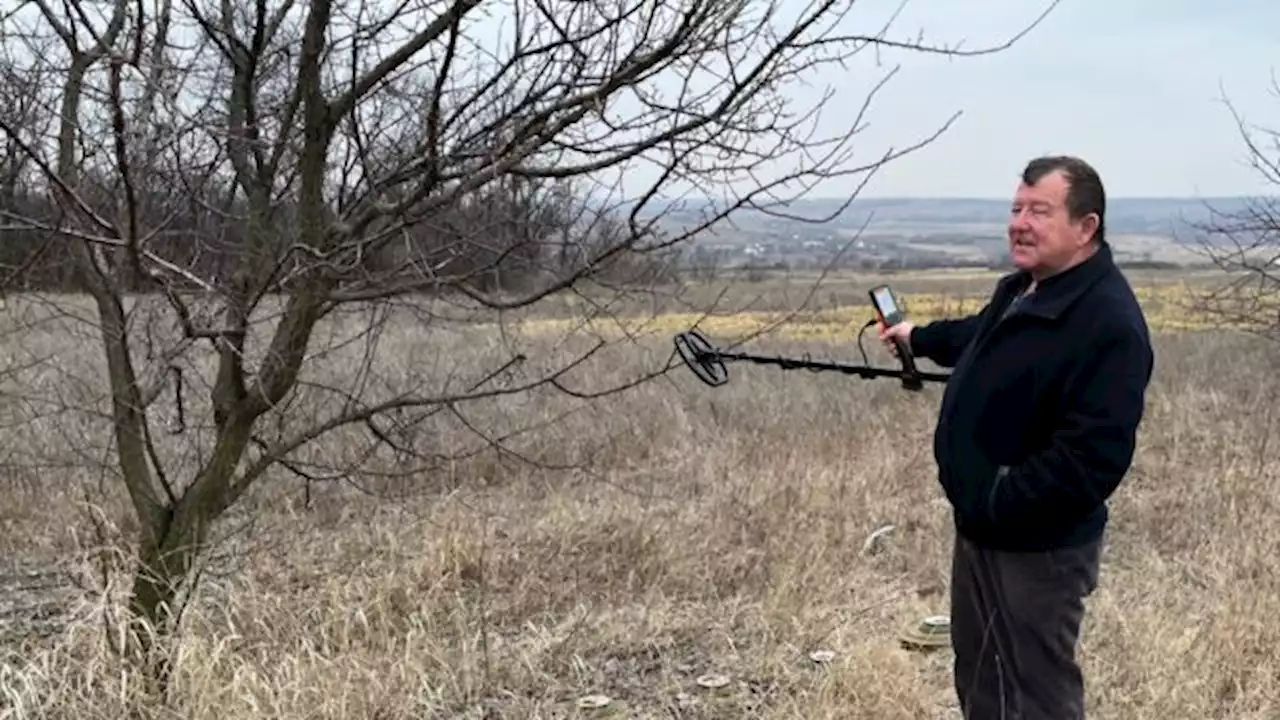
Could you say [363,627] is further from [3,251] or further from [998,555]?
[998,555]

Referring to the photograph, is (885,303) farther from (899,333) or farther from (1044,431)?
(1044,431)

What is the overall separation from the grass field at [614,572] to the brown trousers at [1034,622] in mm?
900

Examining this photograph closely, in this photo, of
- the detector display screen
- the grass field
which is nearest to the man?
the detector display screen

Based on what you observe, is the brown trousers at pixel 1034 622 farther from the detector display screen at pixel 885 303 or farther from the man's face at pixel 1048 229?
the detector display screen at pixel 885 303

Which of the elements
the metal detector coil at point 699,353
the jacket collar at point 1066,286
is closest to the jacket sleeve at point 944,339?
the jacket collar at point 1066,286

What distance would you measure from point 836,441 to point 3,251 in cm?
647

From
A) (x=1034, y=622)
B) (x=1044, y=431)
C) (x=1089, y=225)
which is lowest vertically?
(x=1034, y=622)

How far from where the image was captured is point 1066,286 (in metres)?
2.91

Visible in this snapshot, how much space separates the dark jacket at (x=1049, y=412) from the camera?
280 cm

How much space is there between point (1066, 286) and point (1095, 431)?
342 mm

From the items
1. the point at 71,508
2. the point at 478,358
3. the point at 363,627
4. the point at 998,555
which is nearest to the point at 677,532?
the point at 363,627

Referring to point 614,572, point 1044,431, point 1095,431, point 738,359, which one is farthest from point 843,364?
point 614,572

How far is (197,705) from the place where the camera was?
3.75 metres

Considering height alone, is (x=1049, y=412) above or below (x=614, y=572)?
above
